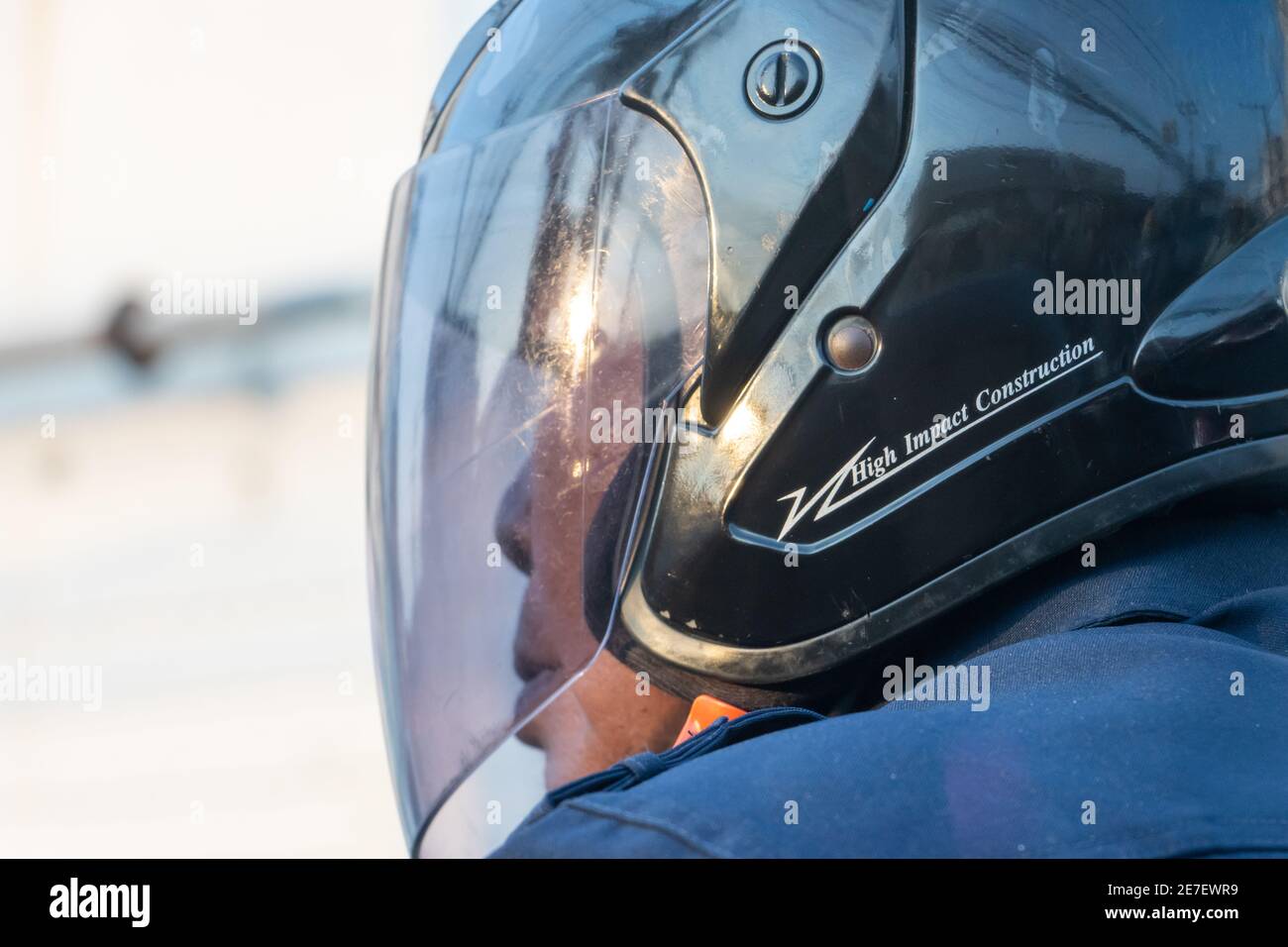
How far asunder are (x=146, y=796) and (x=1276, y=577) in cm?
254

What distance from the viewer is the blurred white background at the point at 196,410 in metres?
2.74

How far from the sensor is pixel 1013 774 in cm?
59

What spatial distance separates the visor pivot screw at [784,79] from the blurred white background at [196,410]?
6.74 ft

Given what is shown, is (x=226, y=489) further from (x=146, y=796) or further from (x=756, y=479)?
(x=756, y=479)

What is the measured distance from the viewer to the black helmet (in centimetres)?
84

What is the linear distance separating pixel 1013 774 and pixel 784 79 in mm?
515

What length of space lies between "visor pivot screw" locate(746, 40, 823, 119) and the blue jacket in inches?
16.1

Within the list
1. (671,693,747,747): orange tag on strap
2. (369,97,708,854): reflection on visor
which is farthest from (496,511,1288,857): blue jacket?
(369,97,708,854): reflection on visor

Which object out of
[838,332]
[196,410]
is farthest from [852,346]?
[196,410]

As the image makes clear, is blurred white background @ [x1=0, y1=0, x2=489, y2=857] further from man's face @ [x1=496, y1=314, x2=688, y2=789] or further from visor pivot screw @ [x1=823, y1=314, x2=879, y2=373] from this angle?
visor pivot screw @ [x1=823, y1=314, x2=879, y2=373]

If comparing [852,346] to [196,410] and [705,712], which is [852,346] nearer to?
[705,712]

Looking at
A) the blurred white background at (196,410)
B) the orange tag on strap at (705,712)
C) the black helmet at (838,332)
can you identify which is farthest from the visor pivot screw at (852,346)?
the blurred white background at (196,410)

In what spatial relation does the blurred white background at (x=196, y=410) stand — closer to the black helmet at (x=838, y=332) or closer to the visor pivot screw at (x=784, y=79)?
the black helmet at (x=838, y=332)

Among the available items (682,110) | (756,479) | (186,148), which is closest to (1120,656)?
(756,479)
